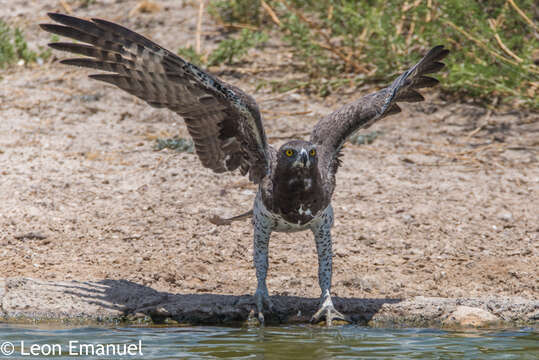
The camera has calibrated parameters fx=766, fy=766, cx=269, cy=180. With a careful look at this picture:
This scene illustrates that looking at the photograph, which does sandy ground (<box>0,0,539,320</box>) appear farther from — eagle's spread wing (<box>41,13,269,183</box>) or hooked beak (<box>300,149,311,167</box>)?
hooked beak (<box>300,149,311,167</box>)

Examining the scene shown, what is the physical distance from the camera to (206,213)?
692cm

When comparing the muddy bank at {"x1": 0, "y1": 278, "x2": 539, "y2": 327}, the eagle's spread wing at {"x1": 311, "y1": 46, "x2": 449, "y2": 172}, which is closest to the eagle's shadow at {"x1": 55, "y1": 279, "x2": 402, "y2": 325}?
the muddy bank at {"x1": 0, "y1": 278, "x2": 539, "y2": 327}

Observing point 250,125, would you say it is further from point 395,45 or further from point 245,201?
point 395,45

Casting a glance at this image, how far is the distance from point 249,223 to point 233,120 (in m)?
1.81

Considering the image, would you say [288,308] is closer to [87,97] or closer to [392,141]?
[392,141]

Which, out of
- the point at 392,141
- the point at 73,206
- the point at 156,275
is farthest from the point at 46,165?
the point at 392,141

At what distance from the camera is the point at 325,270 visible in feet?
17.6

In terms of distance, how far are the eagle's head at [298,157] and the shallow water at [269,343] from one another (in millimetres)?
1079

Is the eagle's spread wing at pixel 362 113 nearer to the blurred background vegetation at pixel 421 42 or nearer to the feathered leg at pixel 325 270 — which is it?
the feathered leg at pixel 325 270

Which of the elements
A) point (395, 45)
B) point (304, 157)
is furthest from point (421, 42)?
point (304, 157)

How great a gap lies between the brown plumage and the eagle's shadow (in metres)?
0.14

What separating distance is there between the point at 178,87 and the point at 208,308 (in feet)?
4.94

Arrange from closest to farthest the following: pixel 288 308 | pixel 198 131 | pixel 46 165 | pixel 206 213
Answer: pixel 288 308, pixel 198 131, pixel 206 213, pixel 46 165

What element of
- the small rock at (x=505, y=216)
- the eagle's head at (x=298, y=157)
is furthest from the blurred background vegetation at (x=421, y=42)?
the eagle's head at (x=298, y=157)
